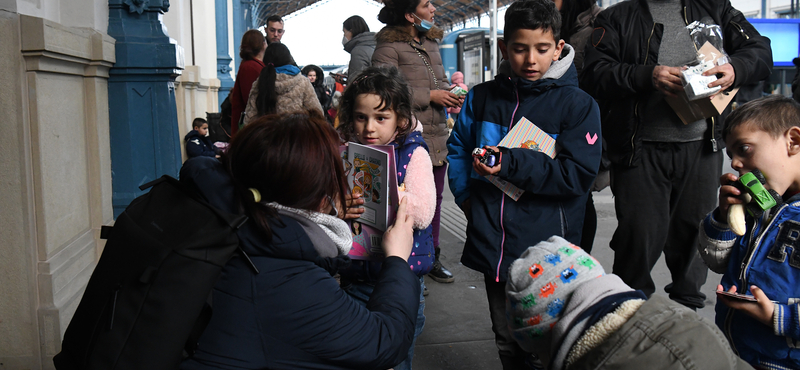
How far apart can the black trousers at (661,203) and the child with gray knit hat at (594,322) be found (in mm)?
1865

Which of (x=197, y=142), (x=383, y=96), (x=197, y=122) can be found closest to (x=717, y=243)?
(x=383, y=96)

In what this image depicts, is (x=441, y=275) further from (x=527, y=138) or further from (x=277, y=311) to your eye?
(x=277, y=311)

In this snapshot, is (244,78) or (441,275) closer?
(441,275)

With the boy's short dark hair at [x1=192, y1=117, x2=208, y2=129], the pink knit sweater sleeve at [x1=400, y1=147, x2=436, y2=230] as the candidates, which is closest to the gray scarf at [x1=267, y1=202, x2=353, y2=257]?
the pink knit sweater sleeve at [x1=400, y1=147, x2=436, y2=230]

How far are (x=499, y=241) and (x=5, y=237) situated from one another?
6.60 feet

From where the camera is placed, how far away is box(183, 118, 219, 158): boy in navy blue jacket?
6.94 meters

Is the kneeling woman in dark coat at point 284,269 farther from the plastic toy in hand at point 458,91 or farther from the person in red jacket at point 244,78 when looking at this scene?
the person in red jacket at point 244,78

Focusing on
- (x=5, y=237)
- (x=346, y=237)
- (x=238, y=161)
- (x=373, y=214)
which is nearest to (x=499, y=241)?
(x=373, y=214)

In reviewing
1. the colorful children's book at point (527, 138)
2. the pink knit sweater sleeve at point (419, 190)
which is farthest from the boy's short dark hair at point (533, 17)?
the pink knit sweater sleeve at point (419, 190)

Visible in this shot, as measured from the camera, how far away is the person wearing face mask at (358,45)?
4543mm

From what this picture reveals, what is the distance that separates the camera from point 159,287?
1.31 meters

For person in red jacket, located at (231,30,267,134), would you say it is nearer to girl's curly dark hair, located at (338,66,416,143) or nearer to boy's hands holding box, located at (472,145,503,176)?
girl's curly dark hair, located at (338,66,416,143)

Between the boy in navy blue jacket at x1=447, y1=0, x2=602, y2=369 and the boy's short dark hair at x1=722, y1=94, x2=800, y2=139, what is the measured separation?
0.63 metres

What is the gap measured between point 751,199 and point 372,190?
112 centimetres
